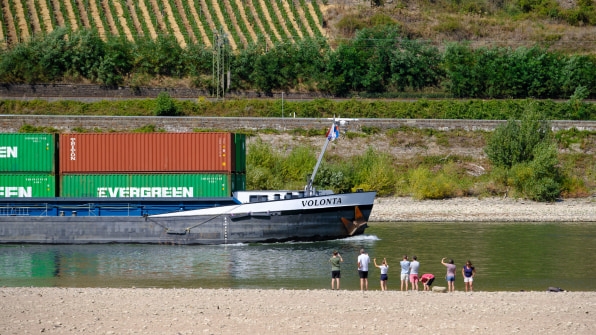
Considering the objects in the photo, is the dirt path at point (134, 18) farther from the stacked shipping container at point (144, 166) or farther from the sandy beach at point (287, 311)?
the sandy beach at point (287, 311)

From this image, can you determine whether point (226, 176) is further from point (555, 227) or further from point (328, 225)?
point (555, 227)

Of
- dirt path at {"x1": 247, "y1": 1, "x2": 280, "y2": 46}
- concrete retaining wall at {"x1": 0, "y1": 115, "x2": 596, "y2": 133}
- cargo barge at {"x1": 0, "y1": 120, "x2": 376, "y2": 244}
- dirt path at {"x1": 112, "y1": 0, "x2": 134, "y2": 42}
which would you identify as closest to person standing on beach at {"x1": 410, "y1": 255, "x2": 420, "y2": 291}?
cargo barge at {"x1": 0, "y1": 120, "x2": 376, "y2": 244}

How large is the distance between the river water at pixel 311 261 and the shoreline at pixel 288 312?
11.3 feet

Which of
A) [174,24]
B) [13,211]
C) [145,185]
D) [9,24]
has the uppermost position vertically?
[174,24]

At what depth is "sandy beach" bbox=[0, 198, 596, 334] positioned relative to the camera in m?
21.6

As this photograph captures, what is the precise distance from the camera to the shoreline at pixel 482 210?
55.5 metres

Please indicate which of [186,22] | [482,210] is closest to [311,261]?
[482,210]

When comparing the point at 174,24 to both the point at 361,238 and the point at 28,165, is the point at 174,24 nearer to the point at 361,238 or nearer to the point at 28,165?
the point at 28,165

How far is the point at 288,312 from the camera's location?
2359cm

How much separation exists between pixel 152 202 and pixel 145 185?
0.95 m

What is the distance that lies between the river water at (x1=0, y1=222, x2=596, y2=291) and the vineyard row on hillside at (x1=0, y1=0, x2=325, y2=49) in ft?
172

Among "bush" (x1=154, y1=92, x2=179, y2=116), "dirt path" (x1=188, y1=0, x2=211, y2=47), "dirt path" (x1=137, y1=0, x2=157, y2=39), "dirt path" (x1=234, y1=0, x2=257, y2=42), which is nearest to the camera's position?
"bush" (x1=154, y1=92, x2=179, y2=116)

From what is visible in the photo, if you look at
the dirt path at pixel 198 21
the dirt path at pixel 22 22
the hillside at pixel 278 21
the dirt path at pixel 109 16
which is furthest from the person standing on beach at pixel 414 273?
the dirt path at pixel 109 16

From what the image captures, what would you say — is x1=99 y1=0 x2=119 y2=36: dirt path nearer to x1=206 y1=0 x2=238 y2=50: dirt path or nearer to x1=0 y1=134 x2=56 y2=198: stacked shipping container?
x1=206 y1=0 x2=238 y2=50: dirt path
